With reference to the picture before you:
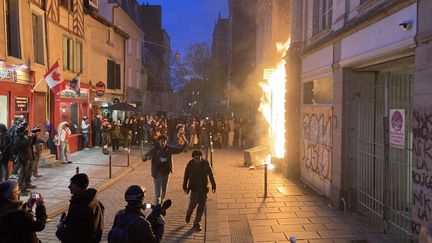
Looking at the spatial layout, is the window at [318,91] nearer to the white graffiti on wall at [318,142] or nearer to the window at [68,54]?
the white graffiti on wall at [318,142]

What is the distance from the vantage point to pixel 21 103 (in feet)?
48.3

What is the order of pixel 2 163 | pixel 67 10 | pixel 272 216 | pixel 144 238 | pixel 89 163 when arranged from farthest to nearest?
pixel 67 10, pixel 89 163, pixel 2 163, pixel 272 216, pixel 144 238

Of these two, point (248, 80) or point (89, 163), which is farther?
point (248, 80)

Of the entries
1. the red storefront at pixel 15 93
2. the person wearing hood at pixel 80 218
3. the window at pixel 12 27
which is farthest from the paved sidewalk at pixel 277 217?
the window at pixel 12 27

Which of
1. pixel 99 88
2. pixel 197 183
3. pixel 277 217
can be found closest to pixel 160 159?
pixel 197 183

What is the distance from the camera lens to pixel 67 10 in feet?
64.8

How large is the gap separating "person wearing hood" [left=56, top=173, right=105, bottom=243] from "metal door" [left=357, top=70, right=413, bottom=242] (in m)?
5.57

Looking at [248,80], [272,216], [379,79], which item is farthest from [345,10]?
[248,80]

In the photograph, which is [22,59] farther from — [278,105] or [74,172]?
[278,105]

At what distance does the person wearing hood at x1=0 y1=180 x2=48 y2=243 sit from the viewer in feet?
13.3

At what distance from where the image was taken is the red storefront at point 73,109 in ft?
60.8

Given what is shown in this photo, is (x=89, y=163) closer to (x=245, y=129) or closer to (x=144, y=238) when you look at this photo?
(x=245, y=129)

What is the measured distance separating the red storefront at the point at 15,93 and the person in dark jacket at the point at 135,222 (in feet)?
35.8

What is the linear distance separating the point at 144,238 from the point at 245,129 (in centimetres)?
2201
